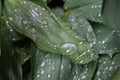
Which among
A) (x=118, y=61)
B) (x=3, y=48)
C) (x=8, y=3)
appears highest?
(x=8, y=3)

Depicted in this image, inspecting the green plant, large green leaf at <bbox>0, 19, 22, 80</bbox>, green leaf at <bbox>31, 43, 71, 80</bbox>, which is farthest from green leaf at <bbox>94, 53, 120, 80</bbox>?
large green leaf at <bbox>0, 19, 22, 80</bbox>

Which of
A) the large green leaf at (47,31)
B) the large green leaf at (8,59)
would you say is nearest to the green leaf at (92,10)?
the large green leaf at (47,31)

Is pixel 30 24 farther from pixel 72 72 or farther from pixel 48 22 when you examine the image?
pixel 72 72

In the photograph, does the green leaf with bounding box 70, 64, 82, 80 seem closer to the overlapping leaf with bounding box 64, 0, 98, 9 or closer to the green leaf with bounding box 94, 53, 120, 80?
the green leaf with bounding box 94, 53, 120, 80

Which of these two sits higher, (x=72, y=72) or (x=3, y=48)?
(x=3, y=48)

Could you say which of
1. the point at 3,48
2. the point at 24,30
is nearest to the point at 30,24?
the point at 24,30
